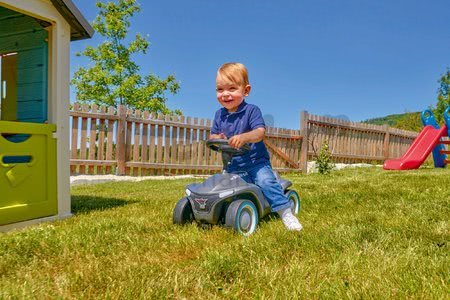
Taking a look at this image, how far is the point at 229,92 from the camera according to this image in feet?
10.8

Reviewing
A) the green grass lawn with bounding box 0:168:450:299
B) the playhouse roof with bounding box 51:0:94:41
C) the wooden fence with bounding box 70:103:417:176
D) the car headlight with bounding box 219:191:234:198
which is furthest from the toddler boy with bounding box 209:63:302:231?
the wooden fence with bounding box 70:103:417:176

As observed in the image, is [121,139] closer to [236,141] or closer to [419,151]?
[236,141]

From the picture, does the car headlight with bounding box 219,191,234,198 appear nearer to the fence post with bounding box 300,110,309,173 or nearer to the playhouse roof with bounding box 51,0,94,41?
the playhouse roof with bounding box 51,0,94,41

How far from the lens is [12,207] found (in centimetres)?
361

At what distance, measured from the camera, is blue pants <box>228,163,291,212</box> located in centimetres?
327

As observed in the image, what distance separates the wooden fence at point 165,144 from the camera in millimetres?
9797

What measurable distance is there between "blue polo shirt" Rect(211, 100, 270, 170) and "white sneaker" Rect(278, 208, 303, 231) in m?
0.47

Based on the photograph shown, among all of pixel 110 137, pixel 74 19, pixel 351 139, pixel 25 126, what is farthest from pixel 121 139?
pixel 351 139

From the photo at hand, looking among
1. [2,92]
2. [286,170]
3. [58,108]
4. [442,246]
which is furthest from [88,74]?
[442,246]

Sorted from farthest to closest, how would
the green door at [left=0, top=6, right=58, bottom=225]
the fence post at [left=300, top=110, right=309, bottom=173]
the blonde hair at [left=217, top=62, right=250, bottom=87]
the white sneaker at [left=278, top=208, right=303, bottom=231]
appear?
the fence post at [left=300, top=110, right=309, bottom=173]
the green door at [left=0, top=6, right=58, bottom=225]
the blonde hair at [left=217, top=62, right=250, bottom=87]
the white sneaker at [left=278, top=208, right=303, bottom=231]

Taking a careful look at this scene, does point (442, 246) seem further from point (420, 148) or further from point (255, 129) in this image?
point (420, 148)

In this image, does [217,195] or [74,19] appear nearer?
[217,195]

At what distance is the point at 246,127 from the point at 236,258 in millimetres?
1347

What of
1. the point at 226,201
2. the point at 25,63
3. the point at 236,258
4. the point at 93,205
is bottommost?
the point at 93,205
